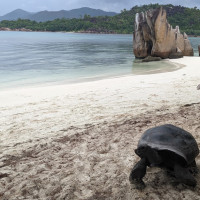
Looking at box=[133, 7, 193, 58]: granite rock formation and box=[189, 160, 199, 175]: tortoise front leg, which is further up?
box=[133, 7, 193, 58]: granite rock formation

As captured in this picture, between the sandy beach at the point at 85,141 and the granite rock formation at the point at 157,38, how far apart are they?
1396 cm

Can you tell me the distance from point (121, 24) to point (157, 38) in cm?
9162

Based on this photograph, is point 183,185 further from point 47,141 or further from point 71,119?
point 71,119

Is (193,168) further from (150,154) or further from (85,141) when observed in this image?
(85,141)

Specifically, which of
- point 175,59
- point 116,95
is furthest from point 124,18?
point 116,95

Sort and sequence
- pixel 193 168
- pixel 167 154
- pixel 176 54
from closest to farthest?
pixel 167 154 → pixel 193 168 → pixel 176 54

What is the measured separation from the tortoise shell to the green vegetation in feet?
303

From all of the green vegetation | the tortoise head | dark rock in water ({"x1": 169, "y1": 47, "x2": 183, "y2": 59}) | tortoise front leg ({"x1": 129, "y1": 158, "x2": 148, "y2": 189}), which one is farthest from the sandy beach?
the green vegetation

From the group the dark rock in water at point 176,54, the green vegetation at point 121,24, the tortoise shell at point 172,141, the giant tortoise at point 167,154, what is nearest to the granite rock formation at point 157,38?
the dark rock in water at point 176,54

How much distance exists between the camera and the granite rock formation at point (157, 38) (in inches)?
795

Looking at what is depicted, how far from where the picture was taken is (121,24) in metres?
108

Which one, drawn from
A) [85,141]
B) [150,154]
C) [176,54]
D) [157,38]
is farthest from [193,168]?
[176,54]

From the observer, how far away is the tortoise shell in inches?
105

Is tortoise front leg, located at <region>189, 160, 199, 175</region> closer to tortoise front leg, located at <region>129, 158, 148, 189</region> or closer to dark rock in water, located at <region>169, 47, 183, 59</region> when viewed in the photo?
tortoise front leg, located at <region>129, 158, 148, 189</region>
